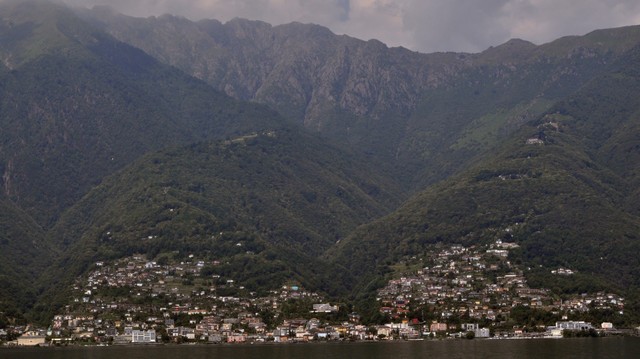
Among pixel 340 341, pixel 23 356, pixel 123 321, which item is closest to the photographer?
pixel 23 356

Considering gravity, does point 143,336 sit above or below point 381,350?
above

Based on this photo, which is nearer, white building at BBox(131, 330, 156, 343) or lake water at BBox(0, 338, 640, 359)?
lake water at BBox(0, 338, 640, 359)

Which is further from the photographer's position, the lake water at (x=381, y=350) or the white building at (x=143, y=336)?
the white building at (x=143, y=336)

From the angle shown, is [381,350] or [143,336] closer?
[381,350]

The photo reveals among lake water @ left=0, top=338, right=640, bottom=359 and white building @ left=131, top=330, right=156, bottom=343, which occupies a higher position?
white building @ left=131, top=330, right=156, bottom=343

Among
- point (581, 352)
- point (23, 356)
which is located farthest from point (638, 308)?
point (23, 356)

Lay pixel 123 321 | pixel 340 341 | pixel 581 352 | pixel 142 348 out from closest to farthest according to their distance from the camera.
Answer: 1. pixel 581 352
2. pixel 142 348
3. pixel 340 341
4. pixel 123 321

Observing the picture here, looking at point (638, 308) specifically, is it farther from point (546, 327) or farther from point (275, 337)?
point (275, 337)

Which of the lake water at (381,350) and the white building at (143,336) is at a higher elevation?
the white building at (143,336)
